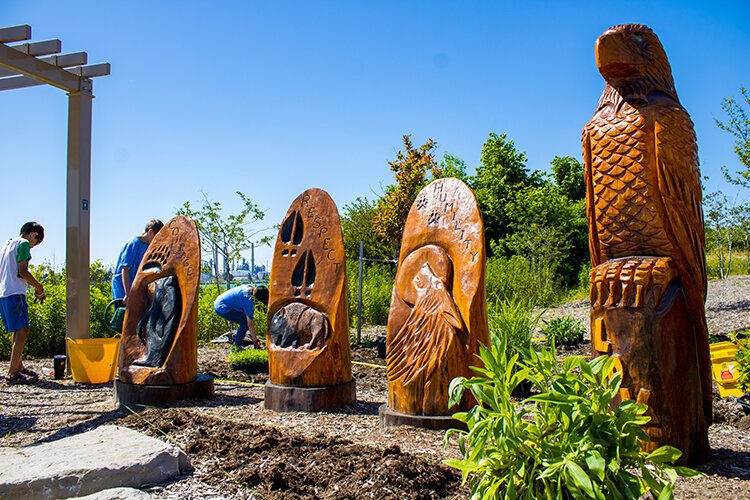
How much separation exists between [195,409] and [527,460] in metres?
3.67

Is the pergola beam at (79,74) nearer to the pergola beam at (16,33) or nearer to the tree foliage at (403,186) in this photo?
the pergola beam at (16,33)

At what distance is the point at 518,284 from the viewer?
46.2 ft

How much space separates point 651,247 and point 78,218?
21.6 feet

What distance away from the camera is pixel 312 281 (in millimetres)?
5504

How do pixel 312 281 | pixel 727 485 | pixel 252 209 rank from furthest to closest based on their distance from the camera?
pixel 252 209 → pixel 312 281 → pixel 727 485

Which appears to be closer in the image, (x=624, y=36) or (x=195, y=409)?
(x=624, y=36)

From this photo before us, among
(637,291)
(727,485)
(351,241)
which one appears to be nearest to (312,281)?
(637,291)

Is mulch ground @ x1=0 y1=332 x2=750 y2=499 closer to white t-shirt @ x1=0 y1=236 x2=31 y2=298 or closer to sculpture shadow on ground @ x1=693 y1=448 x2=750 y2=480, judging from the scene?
sculpture shadow on ground @ x1=693 y1=448 x2=750 y2=480

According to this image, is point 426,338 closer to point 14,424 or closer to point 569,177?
point 14,424

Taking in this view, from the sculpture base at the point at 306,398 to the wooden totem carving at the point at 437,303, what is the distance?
2.81 ft

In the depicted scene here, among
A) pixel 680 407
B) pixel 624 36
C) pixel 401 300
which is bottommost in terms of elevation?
pixel 680 407

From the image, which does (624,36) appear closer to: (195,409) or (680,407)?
(680,407)

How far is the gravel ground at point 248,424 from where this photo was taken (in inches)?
124

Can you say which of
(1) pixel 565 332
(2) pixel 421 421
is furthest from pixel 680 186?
(1) pixel 565 332
